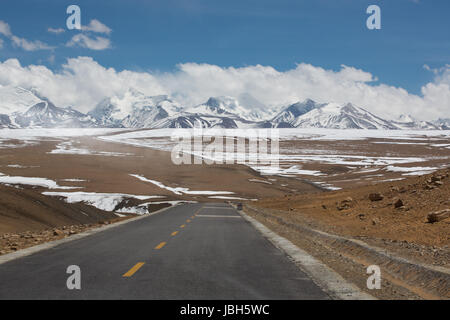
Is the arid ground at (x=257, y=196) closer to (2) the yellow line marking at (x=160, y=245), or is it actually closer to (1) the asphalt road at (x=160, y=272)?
(1) the asphalt road at (x=160, y=272)

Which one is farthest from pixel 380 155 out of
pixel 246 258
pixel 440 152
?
pixel 246 258

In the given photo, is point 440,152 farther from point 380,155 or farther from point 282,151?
point 282,151

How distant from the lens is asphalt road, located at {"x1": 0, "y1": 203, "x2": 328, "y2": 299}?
7672 millimetres

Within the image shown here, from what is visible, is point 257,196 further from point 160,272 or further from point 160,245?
point 160,272

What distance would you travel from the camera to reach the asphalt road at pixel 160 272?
7.67 metres

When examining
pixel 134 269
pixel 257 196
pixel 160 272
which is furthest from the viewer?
pixel 257 196

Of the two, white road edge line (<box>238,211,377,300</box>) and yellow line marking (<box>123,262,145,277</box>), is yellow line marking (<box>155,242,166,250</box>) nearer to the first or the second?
yellow line marking (<box>123,262,145,277</box>)

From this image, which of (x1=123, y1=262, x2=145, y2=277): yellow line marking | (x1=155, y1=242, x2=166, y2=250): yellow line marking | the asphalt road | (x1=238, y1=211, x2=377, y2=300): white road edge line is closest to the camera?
the asphalt road

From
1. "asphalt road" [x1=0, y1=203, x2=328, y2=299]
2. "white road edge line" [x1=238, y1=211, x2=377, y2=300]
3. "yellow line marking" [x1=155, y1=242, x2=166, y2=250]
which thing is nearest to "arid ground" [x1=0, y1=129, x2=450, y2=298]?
"white road edge line" [x1=238, y1=211, x2=377, y2=300]

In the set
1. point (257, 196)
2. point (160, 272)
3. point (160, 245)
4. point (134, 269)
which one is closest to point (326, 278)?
point (160, 272)

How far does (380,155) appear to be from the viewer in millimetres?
168625

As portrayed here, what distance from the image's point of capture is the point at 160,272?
31.6 feet

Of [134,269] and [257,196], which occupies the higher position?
[134,269]
